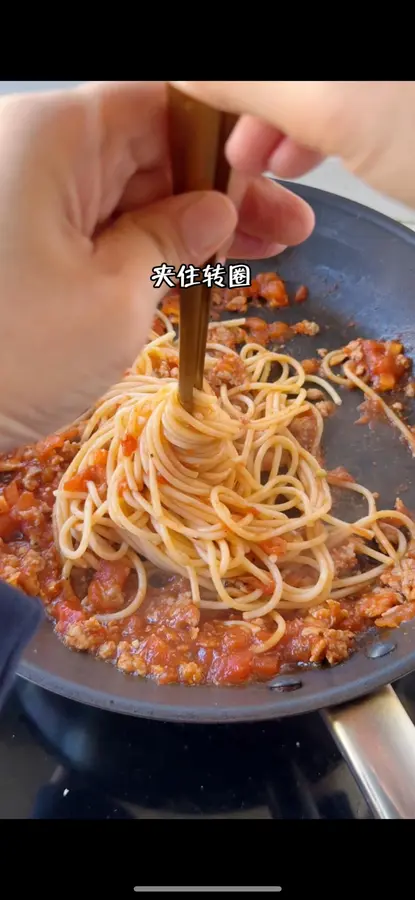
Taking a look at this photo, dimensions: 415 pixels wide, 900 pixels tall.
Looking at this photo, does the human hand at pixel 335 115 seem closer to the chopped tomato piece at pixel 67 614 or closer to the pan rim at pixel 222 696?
the pan rim at pixel 222 696

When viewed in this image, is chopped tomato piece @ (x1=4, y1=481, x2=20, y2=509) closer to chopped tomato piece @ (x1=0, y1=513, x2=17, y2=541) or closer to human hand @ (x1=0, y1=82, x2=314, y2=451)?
chopped tomato piece @ (x1=0, y1=513, x2=17, y2=541)

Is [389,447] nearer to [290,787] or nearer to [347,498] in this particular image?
[347,498]

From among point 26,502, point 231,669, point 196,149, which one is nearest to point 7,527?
point 26,502

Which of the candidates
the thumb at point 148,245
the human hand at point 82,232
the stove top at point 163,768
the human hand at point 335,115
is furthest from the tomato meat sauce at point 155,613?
the human hand at point 335,115

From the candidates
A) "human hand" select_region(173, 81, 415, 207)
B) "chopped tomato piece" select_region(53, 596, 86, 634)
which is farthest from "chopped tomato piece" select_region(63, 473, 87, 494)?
"human hand" select_region(173, 81, 415, 207)
